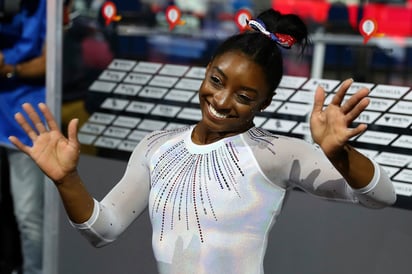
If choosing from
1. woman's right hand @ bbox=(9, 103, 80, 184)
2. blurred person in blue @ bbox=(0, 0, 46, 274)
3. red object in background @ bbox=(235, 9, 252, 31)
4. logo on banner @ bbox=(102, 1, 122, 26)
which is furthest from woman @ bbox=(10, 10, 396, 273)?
blurred person in blue @ bbox=(0, 0, 46, 274)

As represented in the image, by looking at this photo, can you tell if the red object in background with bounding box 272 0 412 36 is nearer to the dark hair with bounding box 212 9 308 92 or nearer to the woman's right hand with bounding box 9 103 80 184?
the dark hair with bounding box 212 9 308 92

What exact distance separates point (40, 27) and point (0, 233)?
1.15 m

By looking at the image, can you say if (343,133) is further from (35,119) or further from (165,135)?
(35,119)

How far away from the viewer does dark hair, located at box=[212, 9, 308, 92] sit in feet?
5.91

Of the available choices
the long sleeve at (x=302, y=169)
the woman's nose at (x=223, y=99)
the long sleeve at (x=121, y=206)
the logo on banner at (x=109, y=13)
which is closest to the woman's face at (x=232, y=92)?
the woman's nose at (x=223, y=99)

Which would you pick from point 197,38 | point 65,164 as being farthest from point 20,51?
point 65,164

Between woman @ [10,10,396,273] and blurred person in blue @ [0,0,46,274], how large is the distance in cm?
130

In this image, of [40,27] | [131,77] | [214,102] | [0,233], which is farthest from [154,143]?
[0,233]

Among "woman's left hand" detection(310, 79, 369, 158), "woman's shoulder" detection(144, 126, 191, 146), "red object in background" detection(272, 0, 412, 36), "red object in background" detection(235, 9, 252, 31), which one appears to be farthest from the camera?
"red object in background" detection(235, 9, 252, 31)

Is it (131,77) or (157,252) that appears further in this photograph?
(131,77)

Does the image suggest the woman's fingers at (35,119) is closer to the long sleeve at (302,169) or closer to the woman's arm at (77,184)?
the woman's arm at (77,184)

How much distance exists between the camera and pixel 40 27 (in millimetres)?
3084

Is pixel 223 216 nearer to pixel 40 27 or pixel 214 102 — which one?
pixel 214 102

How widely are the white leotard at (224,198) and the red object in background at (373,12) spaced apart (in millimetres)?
635
